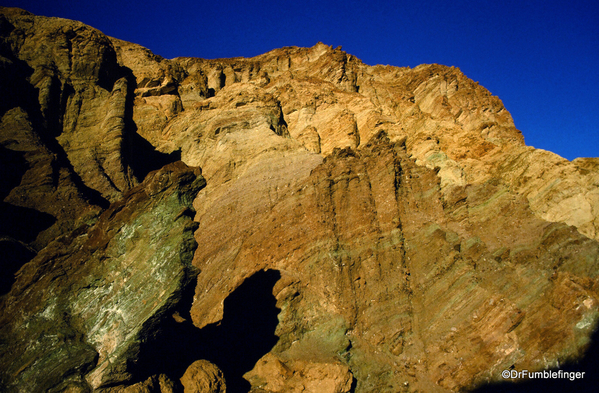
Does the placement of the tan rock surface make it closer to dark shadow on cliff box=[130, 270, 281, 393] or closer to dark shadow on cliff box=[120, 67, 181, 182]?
dark shadow on cliff box=[130, 270, 281, 393]

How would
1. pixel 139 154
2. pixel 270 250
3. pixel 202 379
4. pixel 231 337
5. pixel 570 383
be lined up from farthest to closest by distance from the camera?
pixel 139 154 → pixel 270 250 → pixel 231 337 → pixel 570 383 → pixel 202 379

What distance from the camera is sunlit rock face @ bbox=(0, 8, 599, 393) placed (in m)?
12.5

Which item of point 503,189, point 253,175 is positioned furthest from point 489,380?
point 253,175

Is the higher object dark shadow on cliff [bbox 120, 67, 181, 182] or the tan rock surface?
dark shadow on cliff [bbox 120, 67, 181, 182]

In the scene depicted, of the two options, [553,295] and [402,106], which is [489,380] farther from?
[402,106]

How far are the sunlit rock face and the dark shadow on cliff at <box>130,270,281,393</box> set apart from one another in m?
0.09

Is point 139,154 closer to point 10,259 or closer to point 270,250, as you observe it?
point 270,250

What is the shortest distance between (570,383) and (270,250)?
14.3m

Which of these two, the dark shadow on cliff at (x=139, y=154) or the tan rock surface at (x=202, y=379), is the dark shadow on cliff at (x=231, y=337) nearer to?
the tan rock surface at (x=202, y=379)

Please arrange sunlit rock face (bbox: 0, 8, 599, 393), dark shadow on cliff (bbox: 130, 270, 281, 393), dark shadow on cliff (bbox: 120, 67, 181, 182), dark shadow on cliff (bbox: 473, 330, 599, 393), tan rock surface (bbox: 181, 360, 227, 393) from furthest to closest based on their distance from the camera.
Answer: dark shadow on cliff (bbox: 120, 67, 181, 182), dark shadow on cliff (bbox: 473, 330, 599, 393), dark shadow on cliff (bbox: 130, 270, 281, 393), tan rock surface (bbox: 181, 360, 227, 393), sunlit rock face (bbox: 0, 8, 599, 393)

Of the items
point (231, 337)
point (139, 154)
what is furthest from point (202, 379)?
point (139, 154)

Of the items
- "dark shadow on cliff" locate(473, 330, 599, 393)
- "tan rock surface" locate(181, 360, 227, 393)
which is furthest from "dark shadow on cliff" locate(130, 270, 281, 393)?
"dark shadow on cliff" locate(473, 330, 599, 393)

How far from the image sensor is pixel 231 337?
1772cm

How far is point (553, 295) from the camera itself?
644 inches
